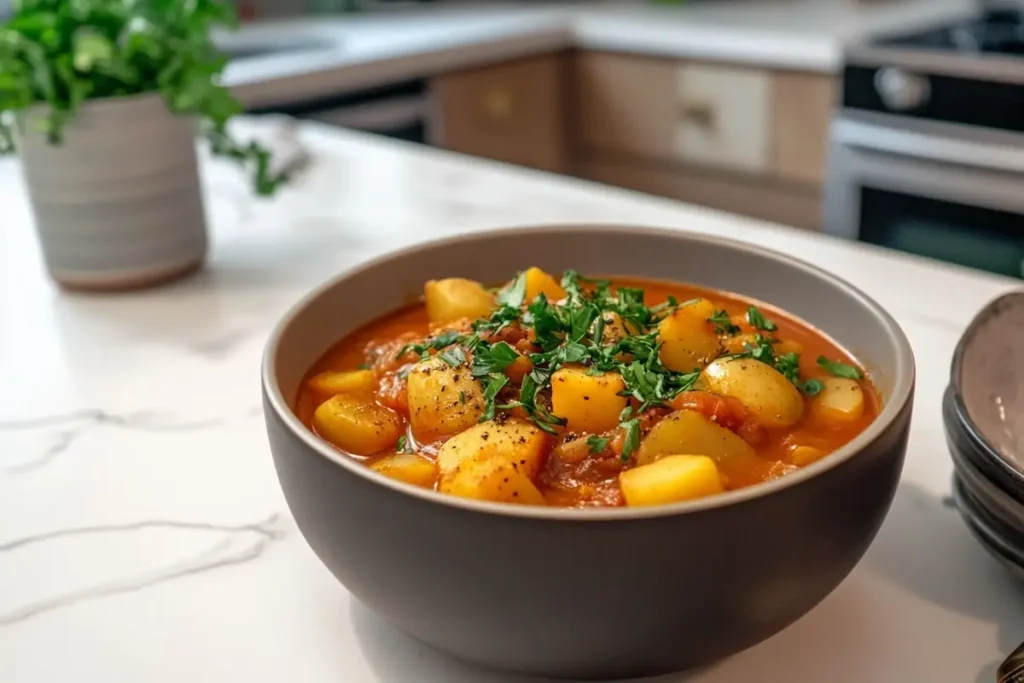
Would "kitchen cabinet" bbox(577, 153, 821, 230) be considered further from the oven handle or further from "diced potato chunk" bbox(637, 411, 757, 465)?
"diced potato chunk" bbox(637, 411, 757, 465)

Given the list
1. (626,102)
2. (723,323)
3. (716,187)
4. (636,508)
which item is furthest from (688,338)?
(626,102)

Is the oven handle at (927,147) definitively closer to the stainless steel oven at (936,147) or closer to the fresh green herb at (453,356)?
A: the stainless steel oven at (936,147)

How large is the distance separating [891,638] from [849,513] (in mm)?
142

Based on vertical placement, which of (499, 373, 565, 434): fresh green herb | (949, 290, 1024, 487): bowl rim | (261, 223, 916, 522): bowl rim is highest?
(261, 223, 916, 522): bowl rim

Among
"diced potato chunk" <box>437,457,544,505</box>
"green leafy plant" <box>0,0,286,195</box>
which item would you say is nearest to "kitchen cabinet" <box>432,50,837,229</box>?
Answer: "green leafy plant" <box>0,0,286,195</box>

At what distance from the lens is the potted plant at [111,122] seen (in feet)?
3.92

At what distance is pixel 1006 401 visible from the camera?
0.82 meters

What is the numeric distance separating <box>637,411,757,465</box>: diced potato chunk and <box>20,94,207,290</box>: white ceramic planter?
2.70 ft

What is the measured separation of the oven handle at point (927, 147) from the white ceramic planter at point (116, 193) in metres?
1.58

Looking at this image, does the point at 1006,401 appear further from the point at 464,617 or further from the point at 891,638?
the point at 464,617

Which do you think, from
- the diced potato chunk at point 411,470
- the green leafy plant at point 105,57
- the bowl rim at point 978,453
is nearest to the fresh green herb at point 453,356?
the diced potato chunk at point 411,470

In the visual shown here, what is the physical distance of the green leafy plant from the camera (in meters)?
1.18

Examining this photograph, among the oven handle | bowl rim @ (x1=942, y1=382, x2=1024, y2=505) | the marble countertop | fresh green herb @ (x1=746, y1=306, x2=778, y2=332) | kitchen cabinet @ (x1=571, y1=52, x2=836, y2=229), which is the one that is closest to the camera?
bowl rim @ (x1=942, y1=382, x2=1024, y2=505)

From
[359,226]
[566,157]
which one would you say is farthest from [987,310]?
[566,157]
